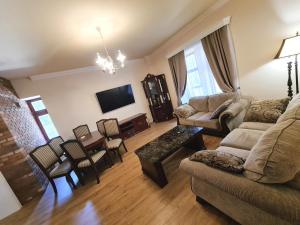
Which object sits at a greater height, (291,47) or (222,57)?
(222,57)

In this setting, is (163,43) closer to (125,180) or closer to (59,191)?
(125,180)

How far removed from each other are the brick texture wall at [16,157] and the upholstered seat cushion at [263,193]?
130 inches

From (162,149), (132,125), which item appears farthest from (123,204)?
(132,125)

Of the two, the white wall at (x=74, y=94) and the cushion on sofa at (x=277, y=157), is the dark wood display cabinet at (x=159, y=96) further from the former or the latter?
the cushion on sofa at (x=277, y=157)

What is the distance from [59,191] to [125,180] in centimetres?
140

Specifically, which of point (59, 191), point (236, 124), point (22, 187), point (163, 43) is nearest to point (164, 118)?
point (163, 43)

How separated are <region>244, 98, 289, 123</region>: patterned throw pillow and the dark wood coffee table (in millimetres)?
863

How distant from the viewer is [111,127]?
147 inches

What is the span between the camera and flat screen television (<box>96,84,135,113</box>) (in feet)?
15.7

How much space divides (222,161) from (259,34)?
2711 mm

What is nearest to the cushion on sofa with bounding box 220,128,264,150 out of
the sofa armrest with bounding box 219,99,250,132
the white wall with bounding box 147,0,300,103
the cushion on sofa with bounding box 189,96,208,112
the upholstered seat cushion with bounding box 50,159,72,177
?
the sofa armrest with bounding box 219,99,250,132

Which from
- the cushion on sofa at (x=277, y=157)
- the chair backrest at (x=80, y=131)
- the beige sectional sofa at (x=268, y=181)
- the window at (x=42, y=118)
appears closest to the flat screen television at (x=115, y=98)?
the chair backrest at (x=80, y=131)

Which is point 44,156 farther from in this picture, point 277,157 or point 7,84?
point 277,157

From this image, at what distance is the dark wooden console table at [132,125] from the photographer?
4.75 meters
